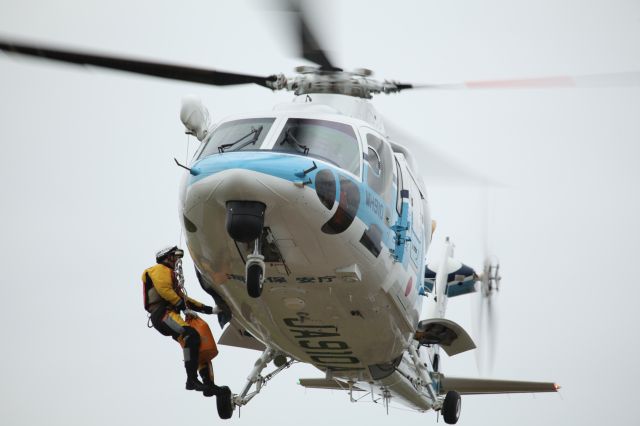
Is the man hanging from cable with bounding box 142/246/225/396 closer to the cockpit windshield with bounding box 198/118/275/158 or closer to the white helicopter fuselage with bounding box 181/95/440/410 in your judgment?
the white helicopter fuselage with bounding box 181/95/440/410

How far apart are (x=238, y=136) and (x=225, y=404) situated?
536 centimetres

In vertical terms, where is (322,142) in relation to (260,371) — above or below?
above

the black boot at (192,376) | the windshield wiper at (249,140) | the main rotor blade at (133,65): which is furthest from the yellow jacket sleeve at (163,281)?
the main rotor blade at (133,65)

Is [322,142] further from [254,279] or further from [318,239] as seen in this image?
[254,279]

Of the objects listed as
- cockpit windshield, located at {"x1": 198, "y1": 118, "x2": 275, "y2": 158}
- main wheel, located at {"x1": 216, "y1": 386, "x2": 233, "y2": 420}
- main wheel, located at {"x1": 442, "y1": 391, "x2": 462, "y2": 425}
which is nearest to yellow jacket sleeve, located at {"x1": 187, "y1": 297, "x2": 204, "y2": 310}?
main wheel, located at {"x1": 216, "y1": 386, "x2": 233, "y2": 420}

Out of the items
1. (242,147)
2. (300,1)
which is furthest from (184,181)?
(300,1)

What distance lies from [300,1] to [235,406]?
723 cm

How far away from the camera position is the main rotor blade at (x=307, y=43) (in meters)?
14.0

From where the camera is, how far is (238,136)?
14.1 metres

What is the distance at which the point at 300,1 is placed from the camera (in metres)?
13.8

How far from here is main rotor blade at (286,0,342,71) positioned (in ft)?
46.0

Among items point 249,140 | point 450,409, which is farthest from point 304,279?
point 450,409

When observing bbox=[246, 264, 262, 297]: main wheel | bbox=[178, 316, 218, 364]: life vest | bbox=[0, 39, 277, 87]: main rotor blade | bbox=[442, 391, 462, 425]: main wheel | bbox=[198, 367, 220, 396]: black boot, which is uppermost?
bbox=[0, 39, 277, 87]: main rotor blade

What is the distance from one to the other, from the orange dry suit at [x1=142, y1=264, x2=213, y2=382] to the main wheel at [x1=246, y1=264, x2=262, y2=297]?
9.47ft
